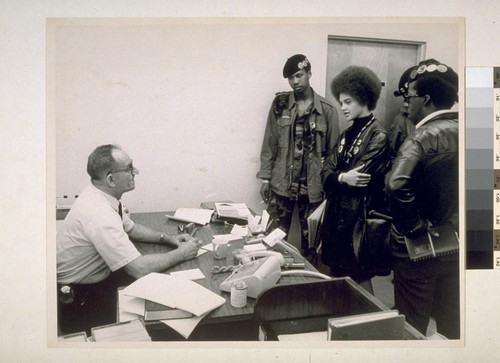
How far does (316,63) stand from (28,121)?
124 cm

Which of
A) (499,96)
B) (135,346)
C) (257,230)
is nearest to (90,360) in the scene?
(135,346)

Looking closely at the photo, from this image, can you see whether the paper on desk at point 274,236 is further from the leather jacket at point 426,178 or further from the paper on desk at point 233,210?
the leather jacket at point 426,178

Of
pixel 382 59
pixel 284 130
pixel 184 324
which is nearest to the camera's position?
pixel 184 324

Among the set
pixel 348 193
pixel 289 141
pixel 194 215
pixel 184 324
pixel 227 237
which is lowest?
pixel 184 324

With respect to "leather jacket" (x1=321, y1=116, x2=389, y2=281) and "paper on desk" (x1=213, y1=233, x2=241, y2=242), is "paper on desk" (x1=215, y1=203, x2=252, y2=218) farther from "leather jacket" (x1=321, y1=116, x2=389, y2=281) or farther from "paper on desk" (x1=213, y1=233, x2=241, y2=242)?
"leather jacket" (x1=321, y1=116, x2=389, y2=281)

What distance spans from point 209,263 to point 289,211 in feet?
1.39

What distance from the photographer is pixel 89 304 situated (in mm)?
1896

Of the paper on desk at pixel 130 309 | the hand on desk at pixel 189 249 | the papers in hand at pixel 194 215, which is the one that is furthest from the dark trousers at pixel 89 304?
the papers in hand at pixel 194 215

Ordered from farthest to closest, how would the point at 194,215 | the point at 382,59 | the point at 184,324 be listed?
1. the point at 194,215
2. the point at 382,59
3. the point at 184,324

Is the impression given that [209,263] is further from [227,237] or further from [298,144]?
[298,144]

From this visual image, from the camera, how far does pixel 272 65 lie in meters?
1.92

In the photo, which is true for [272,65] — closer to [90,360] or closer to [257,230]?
[257,230]

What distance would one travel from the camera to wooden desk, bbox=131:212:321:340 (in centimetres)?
167

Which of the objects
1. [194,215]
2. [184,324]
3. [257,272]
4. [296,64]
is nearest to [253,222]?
[194,215]
